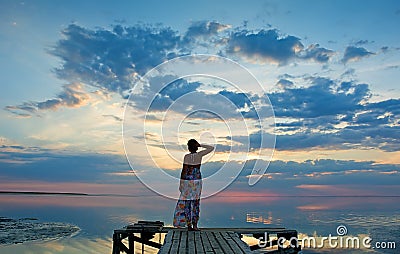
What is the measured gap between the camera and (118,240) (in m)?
13.3

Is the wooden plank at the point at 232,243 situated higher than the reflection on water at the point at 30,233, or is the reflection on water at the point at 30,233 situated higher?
the wooden plank at the point at 232,243

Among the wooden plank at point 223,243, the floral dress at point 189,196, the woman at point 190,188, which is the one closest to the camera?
the wooden plank at point 223,243

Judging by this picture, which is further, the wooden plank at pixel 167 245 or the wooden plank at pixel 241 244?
the wooden plank at pixel 167 245

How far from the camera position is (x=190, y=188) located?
11383 mm

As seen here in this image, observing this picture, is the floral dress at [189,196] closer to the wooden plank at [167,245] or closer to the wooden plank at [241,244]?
the wooden plank at [167,245]

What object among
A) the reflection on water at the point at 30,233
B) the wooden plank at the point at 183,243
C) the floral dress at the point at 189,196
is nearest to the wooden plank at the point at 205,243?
the wooden plank at the point at 183,243

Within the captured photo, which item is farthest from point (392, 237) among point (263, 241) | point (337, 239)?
point (263, 241)

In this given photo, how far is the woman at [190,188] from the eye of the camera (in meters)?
11.1

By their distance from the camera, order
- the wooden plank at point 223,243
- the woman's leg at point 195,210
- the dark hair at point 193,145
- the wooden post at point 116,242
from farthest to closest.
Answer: the wooden post at point 116,242, the woman's leg at point 195,210, the dark hair at point 193,145, the wooden plank at point 223,243

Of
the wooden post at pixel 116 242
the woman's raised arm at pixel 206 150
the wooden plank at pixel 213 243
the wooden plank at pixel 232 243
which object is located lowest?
the wooden post at pixel 116 242

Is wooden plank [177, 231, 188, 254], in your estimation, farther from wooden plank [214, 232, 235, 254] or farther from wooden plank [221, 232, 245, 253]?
wooden plank [221, 232, 245, 253]

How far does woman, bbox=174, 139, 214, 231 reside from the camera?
1108cm

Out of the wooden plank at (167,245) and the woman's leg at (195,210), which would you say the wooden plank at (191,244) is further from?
the woman's leg at (195,210)

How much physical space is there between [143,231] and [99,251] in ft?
39.2
